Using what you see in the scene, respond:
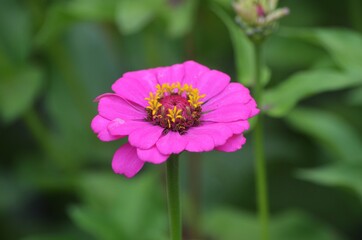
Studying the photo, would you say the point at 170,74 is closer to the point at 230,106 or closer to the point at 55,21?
the point at 230,106

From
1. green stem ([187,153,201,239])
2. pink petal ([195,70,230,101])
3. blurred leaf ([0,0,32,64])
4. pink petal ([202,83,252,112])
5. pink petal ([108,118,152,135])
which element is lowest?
pink petal ([108,118,152,135])

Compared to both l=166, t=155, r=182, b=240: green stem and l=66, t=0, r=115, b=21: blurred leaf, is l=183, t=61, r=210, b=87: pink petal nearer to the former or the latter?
l=166, t=155, r=182, b=240: green stem

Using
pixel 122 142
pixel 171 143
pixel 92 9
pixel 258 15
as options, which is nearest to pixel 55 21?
pixel 92 9

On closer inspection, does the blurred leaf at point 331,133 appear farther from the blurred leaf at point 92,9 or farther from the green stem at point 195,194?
the blurred leaf at point 92,9

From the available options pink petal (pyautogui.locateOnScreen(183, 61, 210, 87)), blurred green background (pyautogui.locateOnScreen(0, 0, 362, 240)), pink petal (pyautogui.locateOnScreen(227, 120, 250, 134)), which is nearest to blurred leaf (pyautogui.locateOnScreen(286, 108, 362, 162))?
blurred green background (pyautogui.locateOnScreen(0, 0, 362, 240))

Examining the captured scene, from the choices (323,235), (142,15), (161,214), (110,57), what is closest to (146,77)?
(161,214)

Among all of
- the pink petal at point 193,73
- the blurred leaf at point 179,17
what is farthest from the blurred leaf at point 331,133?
the pink petal at point 193,73
